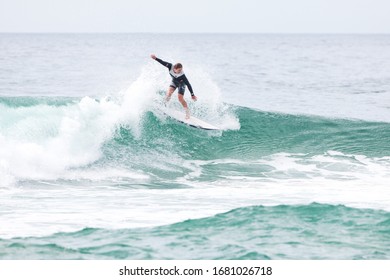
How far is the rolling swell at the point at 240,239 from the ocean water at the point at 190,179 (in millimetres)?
29

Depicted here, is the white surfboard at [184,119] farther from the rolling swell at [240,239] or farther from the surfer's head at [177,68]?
the rolling swell at [240,239]

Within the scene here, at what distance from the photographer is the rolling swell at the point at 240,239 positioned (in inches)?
372

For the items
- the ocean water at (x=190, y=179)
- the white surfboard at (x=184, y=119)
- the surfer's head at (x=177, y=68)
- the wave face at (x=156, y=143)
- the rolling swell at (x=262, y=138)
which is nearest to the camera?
the ocean water at (x=190, y=179)

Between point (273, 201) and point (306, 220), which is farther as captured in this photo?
point (273, 201)

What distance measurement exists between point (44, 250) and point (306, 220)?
4.28m

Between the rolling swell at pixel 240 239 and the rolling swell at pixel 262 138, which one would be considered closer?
the rolling swell at pixel 240 239

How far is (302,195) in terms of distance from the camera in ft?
44.9

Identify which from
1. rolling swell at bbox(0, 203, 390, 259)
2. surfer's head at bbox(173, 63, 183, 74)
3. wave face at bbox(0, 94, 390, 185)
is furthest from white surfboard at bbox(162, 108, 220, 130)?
rolling swell at bbox(0, 203, 390, 259)

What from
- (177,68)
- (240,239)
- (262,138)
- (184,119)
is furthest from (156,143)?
(240,239)

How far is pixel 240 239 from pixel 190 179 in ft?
20.3

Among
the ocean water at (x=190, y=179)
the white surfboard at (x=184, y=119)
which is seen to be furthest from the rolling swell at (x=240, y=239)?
the white surfboard at (x=184, y=119)

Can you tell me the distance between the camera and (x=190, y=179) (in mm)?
16188

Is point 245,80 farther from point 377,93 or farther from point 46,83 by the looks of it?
point 46,83
